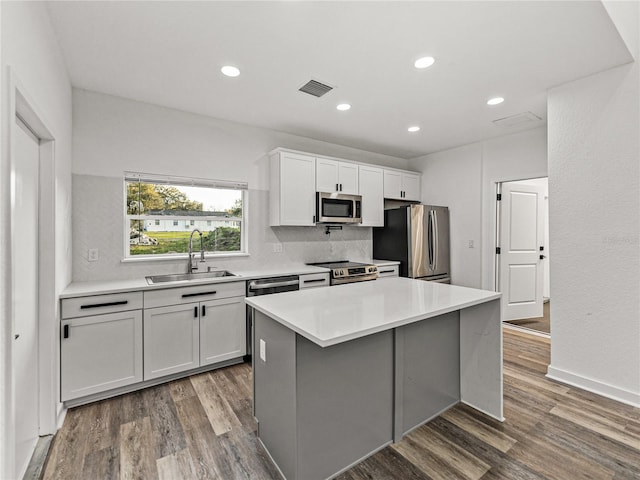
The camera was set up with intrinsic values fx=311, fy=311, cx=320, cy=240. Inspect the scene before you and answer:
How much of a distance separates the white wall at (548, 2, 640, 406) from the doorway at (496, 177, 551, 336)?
5.34ft

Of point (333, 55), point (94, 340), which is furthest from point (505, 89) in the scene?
point (94, 340)

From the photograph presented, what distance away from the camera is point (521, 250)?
4582 millimetres

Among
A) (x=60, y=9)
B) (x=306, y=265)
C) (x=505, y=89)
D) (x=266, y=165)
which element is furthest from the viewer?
(x=306, y=265)

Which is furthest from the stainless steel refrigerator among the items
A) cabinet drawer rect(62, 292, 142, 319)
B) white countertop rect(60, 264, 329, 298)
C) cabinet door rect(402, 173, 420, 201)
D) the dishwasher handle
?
cabinet drawer rect(62, 292, 142, 319)

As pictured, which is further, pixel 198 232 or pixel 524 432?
pixel 198 232

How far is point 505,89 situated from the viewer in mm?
2842

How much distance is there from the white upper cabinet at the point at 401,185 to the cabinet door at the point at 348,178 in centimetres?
62

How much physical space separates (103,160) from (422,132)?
143 inches

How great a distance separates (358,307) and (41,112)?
2.09 m

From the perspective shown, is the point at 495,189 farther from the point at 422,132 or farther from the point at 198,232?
the point at 198,232

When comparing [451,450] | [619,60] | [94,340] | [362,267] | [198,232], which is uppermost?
[619,60]

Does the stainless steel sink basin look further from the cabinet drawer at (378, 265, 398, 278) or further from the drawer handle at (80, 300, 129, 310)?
the cabinet drawer at (378, 265, 398, 278)

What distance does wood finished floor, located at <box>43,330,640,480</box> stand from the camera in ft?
5.68

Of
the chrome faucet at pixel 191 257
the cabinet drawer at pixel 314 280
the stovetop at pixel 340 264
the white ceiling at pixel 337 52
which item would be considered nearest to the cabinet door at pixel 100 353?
the chrome faucet at pixel 191 257
